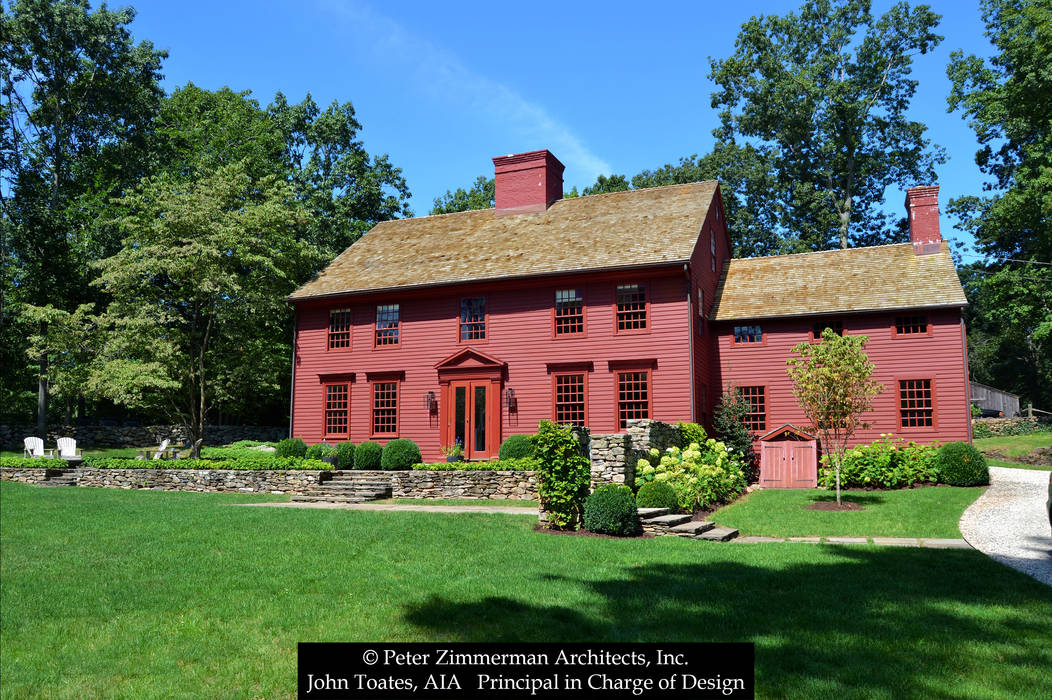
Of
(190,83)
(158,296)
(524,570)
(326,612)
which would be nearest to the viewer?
(326,612)

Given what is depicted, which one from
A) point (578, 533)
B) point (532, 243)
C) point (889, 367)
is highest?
point (532, 243)

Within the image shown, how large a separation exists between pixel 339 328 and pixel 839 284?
17546mm

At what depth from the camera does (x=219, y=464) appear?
839 inches

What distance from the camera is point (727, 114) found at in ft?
139

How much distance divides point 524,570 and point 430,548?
72.0 inches

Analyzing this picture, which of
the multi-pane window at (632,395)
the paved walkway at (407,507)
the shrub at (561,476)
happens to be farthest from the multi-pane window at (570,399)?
the shrub at (561,476)

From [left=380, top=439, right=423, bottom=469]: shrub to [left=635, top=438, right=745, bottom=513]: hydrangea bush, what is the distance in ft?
25.6

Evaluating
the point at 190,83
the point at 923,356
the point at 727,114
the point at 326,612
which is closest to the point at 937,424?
the point at 923,356

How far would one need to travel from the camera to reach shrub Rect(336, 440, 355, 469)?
23.0 m

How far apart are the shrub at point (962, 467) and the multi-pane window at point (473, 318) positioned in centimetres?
1390

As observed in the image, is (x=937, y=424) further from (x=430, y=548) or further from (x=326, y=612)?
(x=326, y=612)

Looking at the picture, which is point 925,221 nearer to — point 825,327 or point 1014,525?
point 825,327

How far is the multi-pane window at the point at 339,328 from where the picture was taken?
2628 cm

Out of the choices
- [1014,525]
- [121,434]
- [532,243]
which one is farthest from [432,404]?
[121,434]
